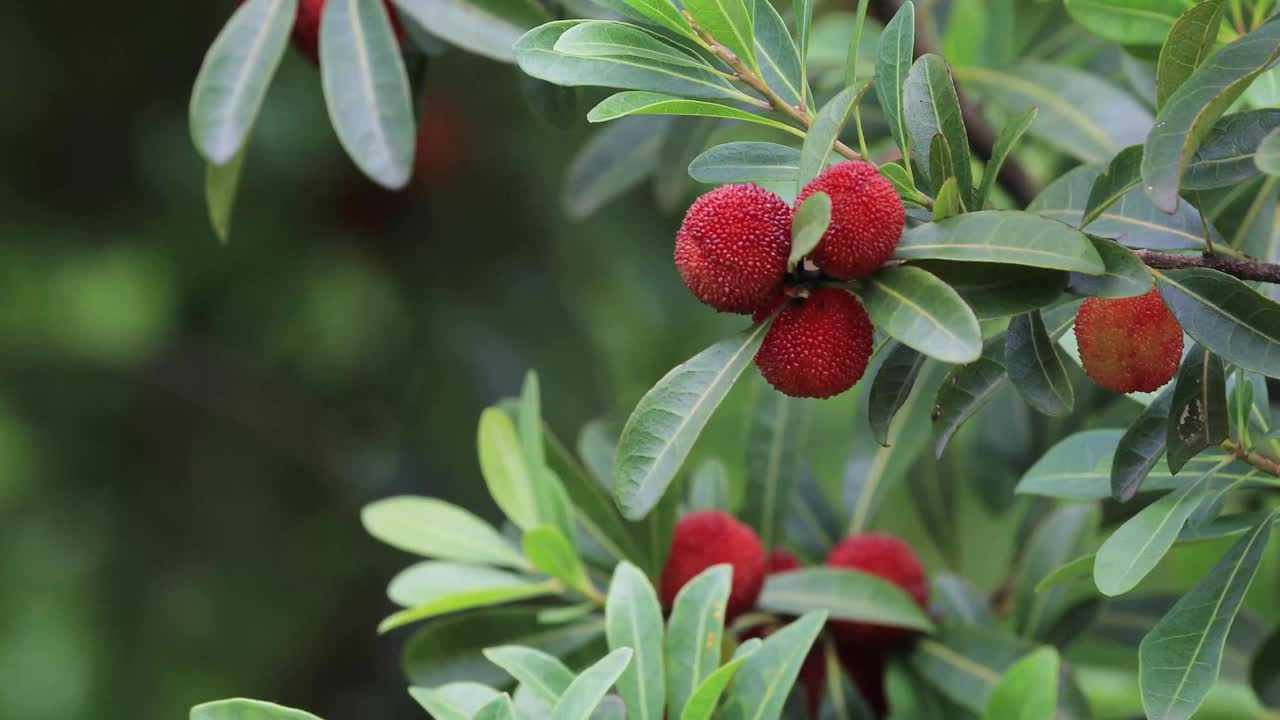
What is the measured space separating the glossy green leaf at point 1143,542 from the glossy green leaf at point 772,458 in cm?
43

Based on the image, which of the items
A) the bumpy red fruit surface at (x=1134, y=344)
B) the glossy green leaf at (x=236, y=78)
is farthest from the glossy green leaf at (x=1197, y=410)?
the glossy green leaf at (x=236, y=78)

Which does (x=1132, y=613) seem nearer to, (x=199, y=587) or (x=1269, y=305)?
(x=1269, y=305)

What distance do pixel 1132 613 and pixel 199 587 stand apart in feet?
4.20

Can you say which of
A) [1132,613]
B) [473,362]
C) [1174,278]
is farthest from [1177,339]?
[473,362]

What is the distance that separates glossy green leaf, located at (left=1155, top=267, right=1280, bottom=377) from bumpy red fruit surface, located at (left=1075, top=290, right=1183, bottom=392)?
0.02 meters

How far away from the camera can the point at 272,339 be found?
188cm

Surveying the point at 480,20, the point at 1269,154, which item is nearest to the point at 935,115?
the point at 1269,154

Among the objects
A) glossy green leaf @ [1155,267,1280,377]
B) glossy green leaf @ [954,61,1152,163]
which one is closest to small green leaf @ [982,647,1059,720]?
glossy green leaf @ [1155,267,1280,377]

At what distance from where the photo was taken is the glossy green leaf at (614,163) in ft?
3.67

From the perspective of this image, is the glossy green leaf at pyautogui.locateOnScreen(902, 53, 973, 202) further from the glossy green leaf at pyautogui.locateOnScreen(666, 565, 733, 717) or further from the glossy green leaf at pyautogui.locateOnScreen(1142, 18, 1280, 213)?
the glossy green leaf at pyautogui.locateOnScreen(666, 565, 733, 717)

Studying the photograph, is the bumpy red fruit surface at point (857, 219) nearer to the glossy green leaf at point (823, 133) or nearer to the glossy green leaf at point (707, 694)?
the glossy green leaf at point (823, 133)

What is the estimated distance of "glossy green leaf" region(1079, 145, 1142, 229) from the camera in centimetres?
53

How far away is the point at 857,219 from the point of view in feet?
1.65

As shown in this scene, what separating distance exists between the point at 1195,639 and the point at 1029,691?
0.10m
